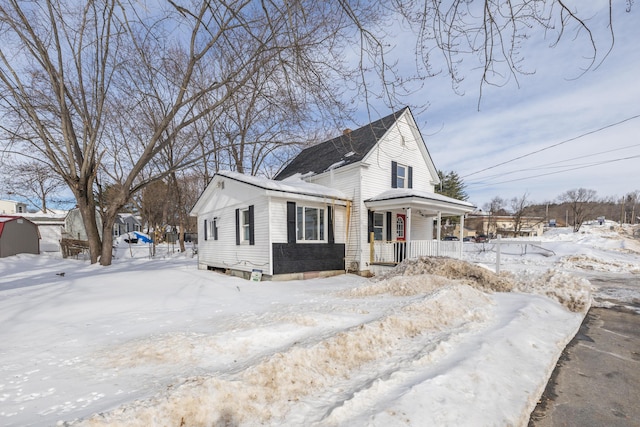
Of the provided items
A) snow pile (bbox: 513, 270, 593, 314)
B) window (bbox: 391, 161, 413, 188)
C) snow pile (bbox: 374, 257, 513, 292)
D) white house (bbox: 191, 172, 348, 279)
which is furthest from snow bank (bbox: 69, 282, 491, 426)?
window (bbox: 391, 161, 413, 188)

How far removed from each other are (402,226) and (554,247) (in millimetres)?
14679

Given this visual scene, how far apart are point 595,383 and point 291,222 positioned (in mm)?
8202

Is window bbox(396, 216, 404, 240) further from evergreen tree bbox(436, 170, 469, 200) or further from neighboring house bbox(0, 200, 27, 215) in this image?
neighboring house bbox(0, 200, 27, 215)

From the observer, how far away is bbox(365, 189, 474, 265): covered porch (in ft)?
35.9

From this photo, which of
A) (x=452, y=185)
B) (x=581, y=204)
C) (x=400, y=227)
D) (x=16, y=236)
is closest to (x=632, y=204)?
(x=581, y=204)

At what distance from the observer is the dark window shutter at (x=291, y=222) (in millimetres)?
10125

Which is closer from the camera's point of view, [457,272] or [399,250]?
[457,272]

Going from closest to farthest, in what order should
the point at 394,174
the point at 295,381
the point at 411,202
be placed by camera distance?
the point at 295,381
the point at 411,202
the point at 394,174

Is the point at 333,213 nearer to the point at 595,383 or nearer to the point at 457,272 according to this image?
the point at 457,272

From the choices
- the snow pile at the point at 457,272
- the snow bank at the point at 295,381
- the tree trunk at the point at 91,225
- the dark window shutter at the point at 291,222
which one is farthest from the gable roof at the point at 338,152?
the tree trunk at the point at 91,225

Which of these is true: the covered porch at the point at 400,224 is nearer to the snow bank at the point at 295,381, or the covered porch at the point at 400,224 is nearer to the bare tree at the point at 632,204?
the snow bank at the point at 295,381

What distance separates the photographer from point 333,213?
11367 mm

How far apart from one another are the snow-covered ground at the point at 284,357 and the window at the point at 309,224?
395 cm

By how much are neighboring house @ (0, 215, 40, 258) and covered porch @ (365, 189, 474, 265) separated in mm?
24058
